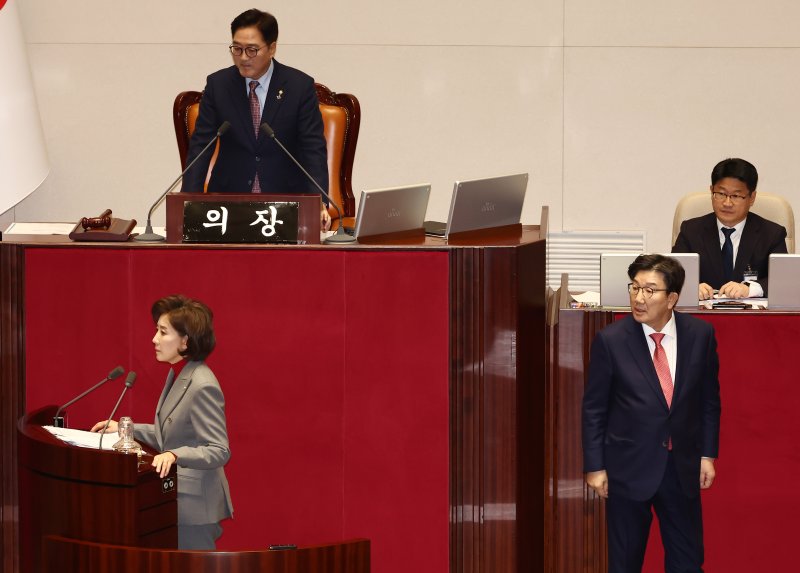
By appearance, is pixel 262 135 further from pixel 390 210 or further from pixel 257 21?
pixel 390 210

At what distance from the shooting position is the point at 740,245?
5242mm

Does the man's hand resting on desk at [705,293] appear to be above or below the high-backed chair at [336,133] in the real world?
below

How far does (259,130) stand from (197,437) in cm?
153

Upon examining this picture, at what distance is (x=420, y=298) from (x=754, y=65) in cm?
362

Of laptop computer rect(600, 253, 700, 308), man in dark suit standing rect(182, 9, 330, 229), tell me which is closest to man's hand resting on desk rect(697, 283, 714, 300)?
laptop computer rect(600, 253, 700, 308)

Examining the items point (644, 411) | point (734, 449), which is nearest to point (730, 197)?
point (734, 449)

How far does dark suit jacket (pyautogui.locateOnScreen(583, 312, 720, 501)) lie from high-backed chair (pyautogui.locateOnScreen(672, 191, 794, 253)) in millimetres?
1492

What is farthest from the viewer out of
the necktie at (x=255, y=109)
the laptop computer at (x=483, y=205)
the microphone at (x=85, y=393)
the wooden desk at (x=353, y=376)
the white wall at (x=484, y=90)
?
the white wall at (x=484, y=90)

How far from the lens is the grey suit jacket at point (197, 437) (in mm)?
3729

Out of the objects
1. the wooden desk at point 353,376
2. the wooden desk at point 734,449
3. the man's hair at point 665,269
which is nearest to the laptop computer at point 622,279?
the wooden desk at point 734,449

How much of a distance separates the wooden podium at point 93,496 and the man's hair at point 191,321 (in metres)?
0.35

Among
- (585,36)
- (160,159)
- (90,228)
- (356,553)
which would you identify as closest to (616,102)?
(585,36)

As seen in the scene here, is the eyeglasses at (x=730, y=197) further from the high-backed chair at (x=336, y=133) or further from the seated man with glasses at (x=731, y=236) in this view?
the high-backed chair at (x=336, y=133)

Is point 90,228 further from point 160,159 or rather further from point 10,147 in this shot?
point 160,159
